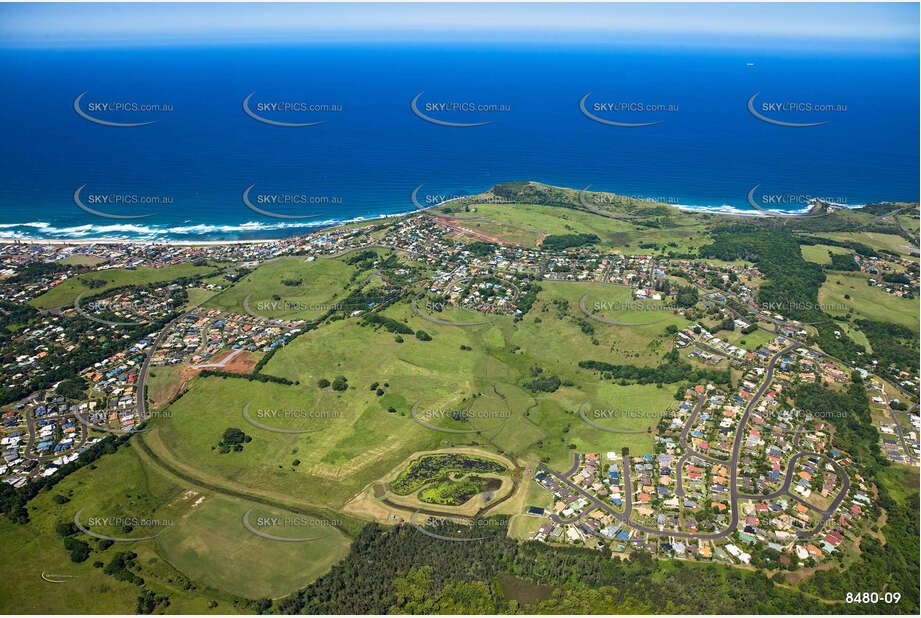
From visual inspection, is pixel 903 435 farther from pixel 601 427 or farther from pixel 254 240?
pixel 254 240

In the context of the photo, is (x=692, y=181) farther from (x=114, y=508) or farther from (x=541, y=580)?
(x=114, y=508)

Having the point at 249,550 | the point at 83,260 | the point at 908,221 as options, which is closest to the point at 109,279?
the point at 83,260

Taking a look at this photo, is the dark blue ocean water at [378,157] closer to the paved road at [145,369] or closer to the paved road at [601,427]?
the paved road at [145,369]

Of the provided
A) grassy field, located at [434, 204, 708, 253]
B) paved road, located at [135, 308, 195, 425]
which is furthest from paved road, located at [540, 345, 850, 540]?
grassy field, located at [434, 204, 708, 253]

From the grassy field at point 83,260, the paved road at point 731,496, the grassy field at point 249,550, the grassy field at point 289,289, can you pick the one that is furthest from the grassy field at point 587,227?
the grassy field at point 249,550

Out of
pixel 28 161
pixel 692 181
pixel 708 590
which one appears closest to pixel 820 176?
pixel 692 181
